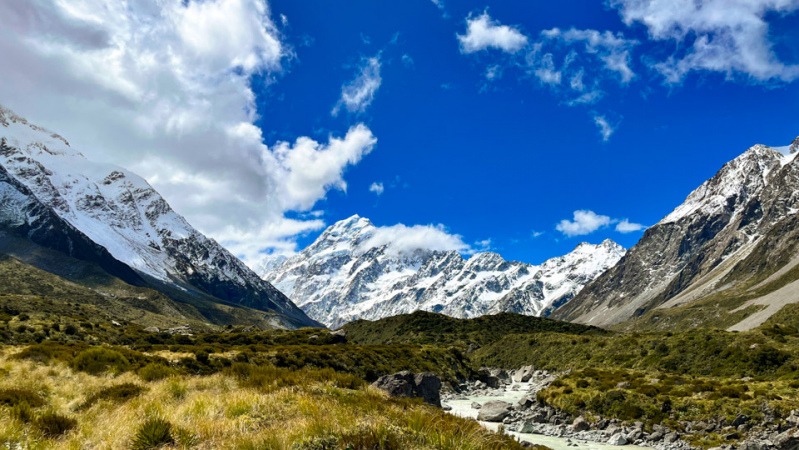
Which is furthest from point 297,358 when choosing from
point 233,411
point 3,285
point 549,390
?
point 3,285

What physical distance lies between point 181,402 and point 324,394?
3964 mm

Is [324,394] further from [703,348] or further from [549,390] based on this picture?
[703,348]

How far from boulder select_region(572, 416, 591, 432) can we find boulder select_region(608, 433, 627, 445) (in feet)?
10.3

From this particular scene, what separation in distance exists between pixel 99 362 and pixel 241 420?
14537 mm

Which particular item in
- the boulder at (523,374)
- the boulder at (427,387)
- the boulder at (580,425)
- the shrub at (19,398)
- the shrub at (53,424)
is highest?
the shrub at (53,424)

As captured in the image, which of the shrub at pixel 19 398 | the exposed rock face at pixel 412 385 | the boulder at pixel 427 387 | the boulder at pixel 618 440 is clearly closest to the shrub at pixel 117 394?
the shrub at pixel 19 398

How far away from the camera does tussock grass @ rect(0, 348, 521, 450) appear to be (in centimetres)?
685

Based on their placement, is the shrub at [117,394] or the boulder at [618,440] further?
the boulder at [618,440]

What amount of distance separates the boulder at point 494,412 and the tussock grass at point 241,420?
80.7 feet

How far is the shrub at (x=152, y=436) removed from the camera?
7.15 meters

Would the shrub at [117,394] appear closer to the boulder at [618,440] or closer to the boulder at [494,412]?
the boulder at [494,412]

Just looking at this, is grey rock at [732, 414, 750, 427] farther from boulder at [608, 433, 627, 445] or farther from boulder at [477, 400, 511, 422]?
boulder at [477, 400, 511, 422]

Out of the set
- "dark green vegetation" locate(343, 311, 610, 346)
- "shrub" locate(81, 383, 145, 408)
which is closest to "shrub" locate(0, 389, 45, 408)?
"shrub" locate(81, 383, 145, 408)

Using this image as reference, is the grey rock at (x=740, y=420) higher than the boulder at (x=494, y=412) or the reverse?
higher
